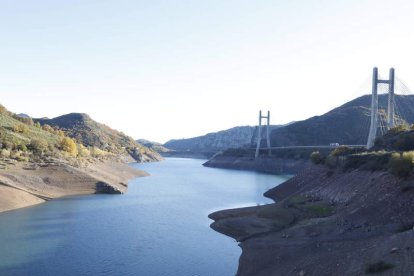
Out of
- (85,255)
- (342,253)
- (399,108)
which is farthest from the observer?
(399,108)

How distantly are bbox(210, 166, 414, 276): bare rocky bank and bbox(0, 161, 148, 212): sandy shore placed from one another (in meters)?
18.2

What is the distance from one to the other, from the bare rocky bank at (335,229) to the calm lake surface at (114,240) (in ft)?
6.48

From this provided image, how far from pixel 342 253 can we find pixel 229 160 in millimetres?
119350

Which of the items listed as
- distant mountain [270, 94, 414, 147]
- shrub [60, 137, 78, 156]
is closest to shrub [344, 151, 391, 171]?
shrub [60, 137, 78, 156]

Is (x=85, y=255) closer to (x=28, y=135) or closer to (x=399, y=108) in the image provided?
(x=28, y=135)

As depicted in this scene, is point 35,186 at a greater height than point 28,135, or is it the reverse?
point 28,135

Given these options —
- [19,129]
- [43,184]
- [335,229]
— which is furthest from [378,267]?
[19,129]

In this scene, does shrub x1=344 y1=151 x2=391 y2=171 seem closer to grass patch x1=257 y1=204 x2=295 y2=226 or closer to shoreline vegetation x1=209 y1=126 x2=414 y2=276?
shoreline vegetation x1=209 y1=126 x2=414 y2=276

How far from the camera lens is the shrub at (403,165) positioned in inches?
1093

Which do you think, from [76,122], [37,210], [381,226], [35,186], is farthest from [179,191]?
[76,122]

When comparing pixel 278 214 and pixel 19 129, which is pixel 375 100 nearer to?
pixel 278 214

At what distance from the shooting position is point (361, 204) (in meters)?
29.0

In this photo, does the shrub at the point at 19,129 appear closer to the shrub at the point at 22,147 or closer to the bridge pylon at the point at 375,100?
the shrub at the point at 22,147

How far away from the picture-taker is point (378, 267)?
50.4 ft
